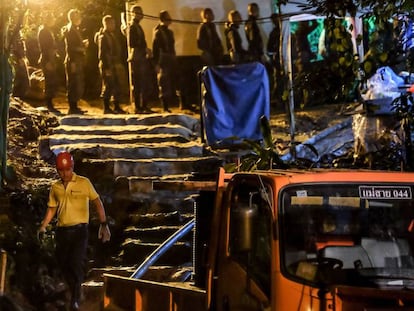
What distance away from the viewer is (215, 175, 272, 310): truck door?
461 cm

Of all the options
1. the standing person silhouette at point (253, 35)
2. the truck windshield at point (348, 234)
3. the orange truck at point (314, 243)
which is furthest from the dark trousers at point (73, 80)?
the truck windshield at point (348, 234)

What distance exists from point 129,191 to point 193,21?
5.70m

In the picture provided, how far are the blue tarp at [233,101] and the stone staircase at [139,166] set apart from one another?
1.81 ft

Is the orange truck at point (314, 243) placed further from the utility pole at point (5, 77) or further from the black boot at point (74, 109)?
the black boot at point (74, 109)

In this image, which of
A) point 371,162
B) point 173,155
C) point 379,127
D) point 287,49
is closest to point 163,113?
point 173,155

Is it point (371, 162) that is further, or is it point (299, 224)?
point (371, 162)

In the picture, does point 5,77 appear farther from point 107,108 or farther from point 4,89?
point 107,108

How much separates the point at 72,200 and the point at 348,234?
190 inches

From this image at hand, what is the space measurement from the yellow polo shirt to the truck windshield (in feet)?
15.5

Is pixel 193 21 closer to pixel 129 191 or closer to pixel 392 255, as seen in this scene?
pixel 129 191

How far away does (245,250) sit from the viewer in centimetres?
470

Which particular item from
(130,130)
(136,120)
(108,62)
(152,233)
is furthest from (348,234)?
(108,62)

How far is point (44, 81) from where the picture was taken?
57.3ft

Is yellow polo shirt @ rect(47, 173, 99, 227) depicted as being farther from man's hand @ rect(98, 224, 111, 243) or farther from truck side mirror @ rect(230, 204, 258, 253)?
truck side mirror @ rect(230, 204, 258, 253)
